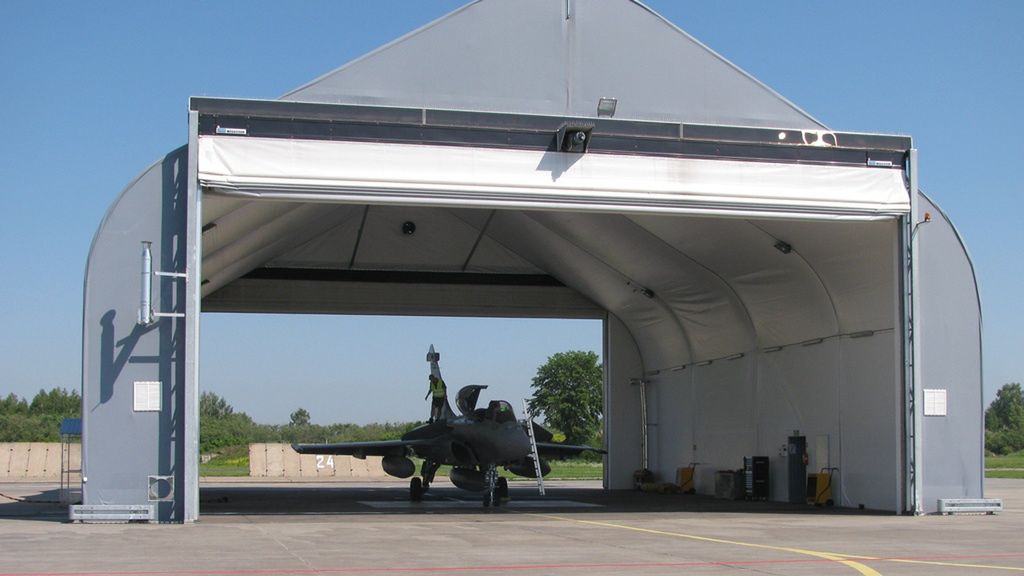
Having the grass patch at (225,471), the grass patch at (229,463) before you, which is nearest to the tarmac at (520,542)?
the grass patch at (225,471)

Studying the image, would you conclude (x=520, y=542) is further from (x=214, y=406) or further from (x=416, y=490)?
(x=214, y=406)

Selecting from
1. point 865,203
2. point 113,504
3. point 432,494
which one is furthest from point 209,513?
point 865,203

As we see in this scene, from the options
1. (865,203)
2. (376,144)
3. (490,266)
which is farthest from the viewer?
(490,266)

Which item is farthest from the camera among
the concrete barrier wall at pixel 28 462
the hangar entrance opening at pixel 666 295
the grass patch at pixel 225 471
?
the grass patch at pixel 225 471

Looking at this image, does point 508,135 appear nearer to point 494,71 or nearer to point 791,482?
point 494,71

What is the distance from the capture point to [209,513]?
18.3 metres

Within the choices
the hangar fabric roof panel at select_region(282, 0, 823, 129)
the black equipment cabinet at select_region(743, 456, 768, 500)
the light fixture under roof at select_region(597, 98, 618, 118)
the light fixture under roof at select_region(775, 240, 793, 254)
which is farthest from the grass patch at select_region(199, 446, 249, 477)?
the light fixture under roof at select_region(597, 98, 618, 118)

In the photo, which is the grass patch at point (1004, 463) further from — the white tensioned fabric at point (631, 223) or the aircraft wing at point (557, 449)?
the aircraft wing at point (557, 449)

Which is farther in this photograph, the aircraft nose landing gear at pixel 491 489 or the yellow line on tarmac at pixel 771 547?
the aircraft nose landing gear at pixel 491 489

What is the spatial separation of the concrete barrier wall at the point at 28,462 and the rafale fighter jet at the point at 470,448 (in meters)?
22.4

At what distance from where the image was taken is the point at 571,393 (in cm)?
8381

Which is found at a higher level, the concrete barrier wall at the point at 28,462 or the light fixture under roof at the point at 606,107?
the light fixture under roof at the point at 606,107

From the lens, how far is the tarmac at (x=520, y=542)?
32.1ft

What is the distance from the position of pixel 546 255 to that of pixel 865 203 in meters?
10.3
